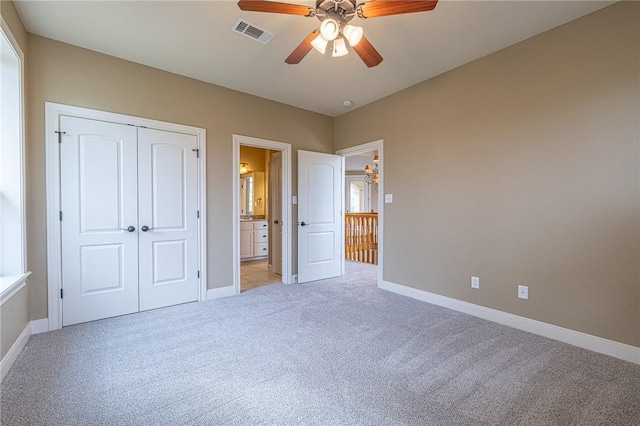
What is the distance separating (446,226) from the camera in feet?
10.7

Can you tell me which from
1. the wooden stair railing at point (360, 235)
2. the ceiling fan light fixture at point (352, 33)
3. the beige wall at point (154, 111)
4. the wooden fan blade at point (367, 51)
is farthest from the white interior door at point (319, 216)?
the ceiling fan light fixture at point (352, 33)

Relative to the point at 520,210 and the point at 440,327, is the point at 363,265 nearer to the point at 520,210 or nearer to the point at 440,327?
the point at 440,327

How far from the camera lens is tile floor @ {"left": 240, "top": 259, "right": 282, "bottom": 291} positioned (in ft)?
13.9

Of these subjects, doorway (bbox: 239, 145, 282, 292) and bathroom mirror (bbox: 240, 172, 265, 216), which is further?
bathroom mirror (bbox: 240, 172, 265, 216)

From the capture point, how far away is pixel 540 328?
2.54 m

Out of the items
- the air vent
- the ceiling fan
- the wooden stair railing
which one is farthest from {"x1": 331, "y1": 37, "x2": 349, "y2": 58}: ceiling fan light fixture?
the wooden stair railing

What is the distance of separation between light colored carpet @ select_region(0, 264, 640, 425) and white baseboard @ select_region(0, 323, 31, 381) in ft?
0.16

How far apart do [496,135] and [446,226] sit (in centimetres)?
110

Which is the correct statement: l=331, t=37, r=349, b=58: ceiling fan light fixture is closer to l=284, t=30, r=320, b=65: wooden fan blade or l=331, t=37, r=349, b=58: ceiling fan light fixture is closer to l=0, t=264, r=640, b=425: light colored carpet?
l=284, t=30, r=320, b=65: wooden fan blade

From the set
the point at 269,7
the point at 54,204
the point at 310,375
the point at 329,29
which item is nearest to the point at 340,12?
the point at 329,29

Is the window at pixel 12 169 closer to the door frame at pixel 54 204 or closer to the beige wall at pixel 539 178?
the door frame at pixel 54 204

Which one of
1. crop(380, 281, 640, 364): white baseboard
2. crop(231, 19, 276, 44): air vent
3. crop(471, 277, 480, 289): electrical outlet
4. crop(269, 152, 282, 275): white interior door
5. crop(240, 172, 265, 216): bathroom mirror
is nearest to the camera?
crop(380, 281, 640, 364): white baseboard

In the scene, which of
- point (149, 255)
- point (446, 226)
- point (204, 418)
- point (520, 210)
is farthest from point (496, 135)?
point (149, 255)

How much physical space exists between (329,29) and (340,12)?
0.55 ft
